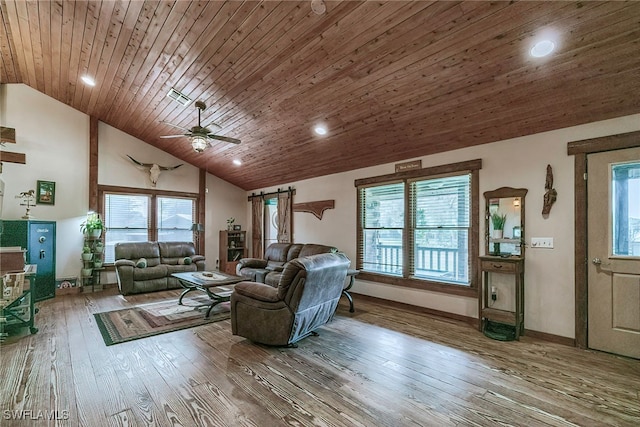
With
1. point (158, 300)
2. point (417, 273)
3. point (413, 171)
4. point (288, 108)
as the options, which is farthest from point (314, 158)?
point (158, 300)

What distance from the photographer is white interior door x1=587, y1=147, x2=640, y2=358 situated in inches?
117

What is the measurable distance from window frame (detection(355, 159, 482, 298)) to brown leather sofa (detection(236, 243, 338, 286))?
3.06 ft

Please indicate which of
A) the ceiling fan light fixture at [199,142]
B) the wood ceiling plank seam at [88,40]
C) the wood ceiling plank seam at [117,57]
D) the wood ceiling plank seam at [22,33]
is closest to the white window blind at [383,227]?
the ceiling fan light fixture at [199,142]

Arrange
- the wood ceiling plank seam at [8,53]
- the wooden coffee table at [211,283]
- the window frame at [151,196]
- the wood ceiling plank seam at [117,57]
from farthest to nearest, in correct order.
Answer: the window frame at [151,196] → the wooden coffee table at [211,283] → the wood ceiling plank seam at [8,53] → the wood ceiling plank seam at [117,57]

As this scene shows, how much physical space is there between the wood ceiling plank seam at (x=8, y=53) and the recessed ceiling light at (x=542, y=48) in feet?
19.3

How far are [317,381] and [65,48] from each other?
552 centimetres

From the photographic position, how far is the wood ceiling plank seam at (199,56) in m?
2.72

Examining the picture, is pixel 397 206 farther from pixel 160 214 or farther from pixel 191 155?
pixel 160 214

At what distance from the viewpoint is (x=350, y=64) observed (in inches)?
121

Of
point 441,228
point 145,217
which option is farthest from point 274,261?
point 441,228

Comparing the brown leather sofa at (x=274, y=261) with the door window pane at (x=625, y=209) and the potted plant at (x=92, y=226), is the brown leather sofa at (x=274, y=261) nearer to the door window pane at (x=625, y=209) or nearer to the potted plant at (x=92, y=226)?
the potted plant at (x=92, y=226)

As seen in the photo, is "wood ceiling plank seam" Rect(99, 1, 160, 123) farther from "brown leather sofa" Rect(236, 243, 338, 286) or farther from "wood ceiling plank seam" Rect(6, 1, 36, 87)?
"brown leather sofa" Rect(236, 243, 338, 286)

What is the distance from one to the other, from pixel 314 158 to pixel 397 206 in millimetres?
1872

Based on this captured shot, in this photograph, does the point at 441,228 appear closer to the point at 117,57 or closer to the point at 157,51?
the point at 157,51
